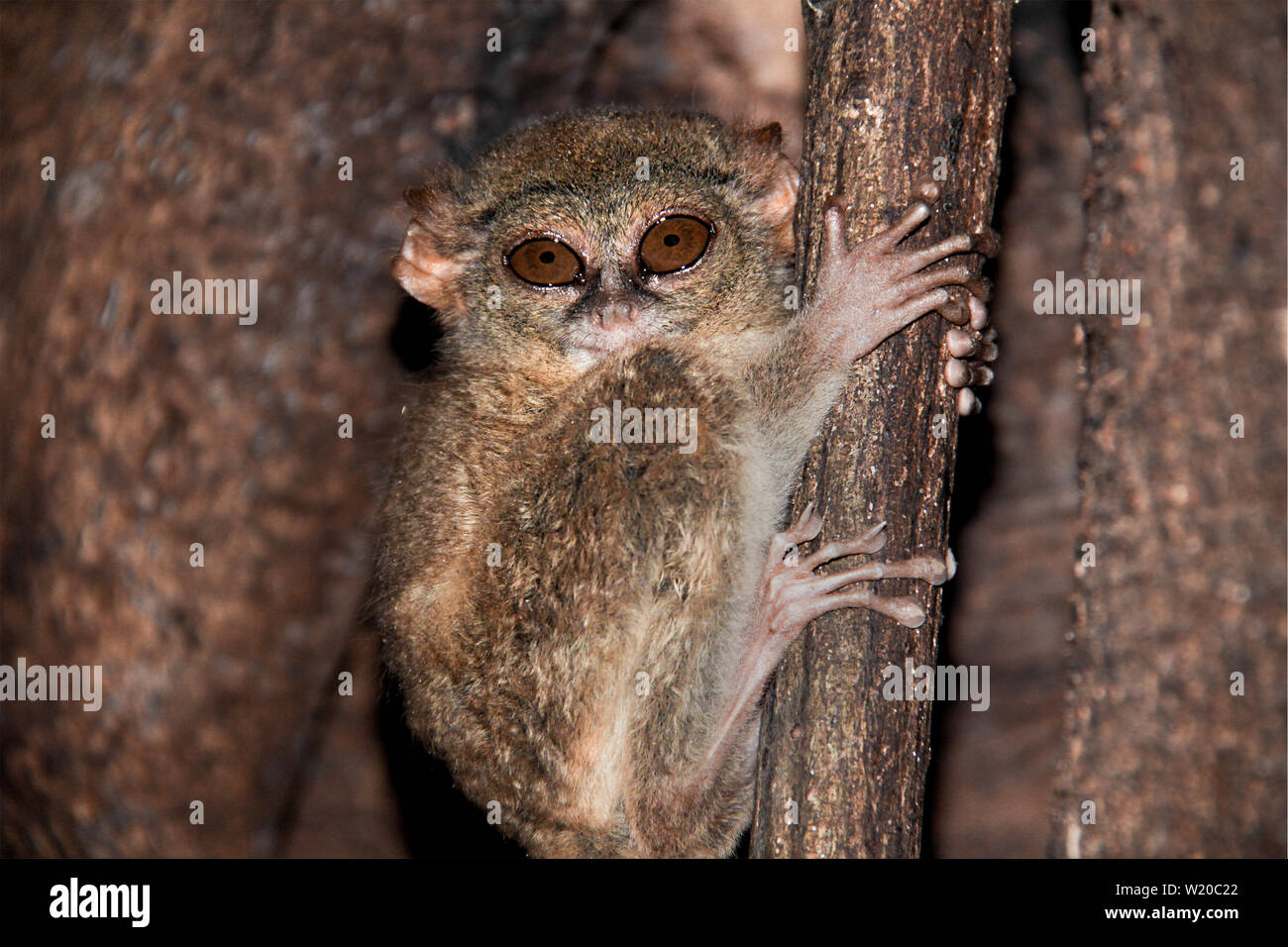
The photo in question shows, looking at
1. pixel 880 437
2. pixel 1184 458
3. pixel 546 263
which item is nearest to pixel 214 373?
pixel 546 263

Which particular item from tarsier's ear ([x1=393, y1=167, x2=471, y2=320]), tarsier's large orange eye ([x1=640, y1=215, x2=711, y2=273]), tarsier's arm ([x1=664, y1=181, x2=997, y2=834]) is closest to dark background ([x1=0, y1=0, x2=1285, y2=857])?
tarsier's ear ([x1=393, y1=167, x2=471, y2=320])

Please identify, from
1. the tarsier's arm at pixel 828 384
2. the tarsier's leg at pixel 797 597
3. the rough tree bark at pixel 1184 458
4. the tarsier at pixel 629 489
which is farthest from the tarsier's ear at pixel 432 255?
the rough tree bark at pixel 1184 458

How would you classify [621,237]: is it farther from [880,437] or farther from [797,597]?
[797,597]

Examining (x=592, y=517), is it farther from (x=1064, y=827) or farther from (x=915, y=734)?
(x=1064, y=827)

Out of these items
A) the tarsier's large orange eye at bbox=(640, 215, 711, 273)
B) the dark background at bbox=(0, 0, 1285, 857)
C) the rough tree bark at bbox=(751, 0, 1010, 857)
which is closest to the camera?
the rough tree bark at bbox=(751, 0, 1010, 857)

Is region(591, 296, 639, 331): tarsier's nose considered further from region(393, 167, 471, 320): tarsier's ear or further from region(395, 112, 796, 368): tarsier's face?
region(393, 167, 471, 320): tarsier's ear

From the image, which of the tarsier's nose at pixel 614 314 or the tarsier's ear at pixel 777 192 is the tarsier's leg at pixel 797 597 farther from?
the tarsier's ear at pixel 777 192
